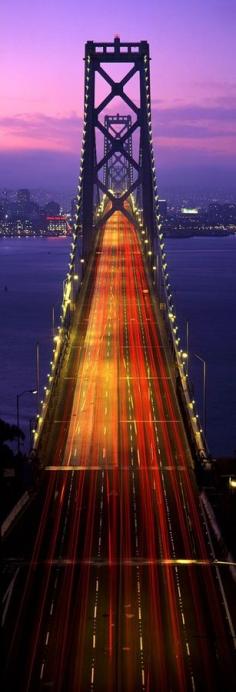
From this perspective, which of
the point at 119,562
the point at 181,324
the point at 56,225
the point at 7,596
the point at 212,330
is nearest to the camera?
the point at 7,596

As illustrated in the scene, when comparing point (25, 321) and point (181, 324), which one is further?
point (25, 321)

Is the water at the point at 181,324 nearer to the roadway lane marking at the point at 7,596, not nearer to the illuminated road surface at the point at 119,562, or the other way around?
Result: the illuminated road surface at the point at 119,562

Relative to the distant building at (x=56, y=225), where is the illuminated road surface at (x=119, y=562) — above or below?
below

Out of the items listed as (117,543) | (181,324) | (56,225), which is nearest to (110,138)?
(181,324)

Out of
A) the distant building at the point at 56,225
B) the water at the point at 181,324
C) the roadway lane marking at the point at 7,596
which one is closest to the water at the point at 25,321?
the water at the point at 181,324

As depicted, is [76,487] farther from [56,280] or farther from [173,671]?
[56,280]

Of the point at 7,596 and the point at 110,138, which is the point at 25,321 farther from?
Result: the point at 7,596

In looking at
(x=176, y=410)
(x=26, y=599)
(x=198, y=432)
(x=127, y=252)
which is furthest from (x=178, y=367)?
(x=127, y=252)
